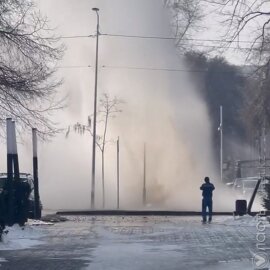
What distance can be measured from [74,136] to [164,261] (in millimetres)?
29430

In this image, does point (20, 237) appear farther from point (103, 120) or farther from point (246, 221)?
point (103, 120)

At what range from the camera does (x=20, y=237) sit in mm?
18000

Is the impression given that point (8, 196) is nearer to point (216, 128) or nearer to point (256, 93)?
point (256, 93)

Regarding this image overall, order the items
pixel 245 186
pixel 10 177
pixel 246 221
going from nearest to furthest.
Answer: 1. pixel 10 177
2. pixel 246 221
3. pixel 245 186

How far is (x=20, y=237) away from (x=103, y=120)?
2619cm

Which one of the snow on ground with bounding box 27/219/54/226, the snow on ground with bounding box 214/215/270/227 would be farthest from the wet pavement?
the snow on ground with bounding box 27/219/54/226

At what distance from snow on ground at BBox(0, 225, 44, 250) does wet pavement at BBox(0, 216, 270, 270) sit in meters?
0.13

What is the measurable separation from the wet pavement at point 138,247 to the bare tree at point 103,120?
19.5 metres

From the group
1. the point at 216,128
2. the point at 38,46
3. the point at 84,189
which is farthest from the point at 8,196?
the point at 216,128

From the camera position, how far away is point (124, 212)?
28.9 metres

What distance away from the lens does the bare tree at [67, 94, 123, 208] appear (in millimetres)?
41531

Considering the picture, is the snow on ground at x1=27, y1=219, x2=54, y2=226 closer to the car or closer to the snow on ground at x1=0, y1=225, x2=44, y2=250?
the snow on ground at x1=0, y1=225, x2=44, y2=250

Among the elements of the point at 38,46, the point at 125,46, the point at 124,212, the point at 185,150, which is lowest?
the point at 124,212

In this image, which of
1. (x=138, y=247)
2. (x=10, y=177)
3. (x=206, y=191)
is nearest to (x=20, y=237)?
(x=10, y=177)
